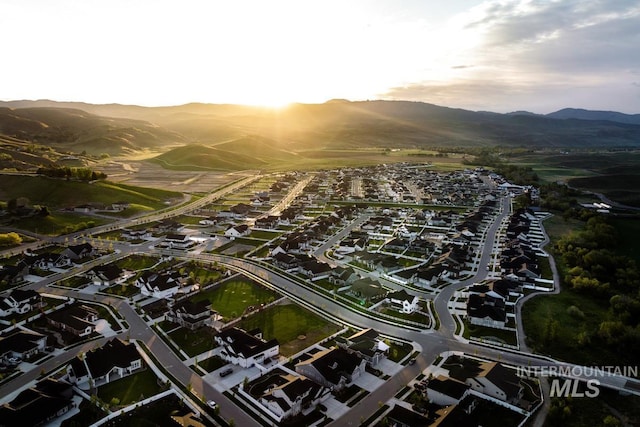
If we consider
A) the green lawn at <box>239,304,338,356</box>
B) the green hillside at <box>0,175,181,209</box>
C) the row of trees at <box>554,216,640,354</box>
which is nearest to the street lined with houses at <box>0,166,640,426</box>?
the green lawn at <box>239,304,338,356</box>

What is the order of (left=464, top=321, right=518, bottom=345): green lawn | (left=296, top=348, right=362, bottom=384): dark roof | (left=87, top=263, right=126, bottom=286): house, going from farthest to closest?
(left=87, top=263, right=126, bottom=286): house < (left=464, top=321, right=518, bottom=345): green lawn < (left=296, top=348, right=362, bottom=384): dark roof

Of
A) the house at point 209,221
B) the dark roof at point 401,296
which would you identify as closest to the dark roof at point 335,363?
the dark roof at point 401,296

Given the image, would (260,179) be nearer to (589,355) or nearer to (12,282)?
(12,282)

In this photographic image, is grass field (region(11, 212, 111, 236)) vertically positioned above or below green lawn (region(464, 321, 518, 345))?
below

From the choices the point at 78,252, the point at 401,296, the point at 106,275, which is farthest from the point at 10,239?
the point at 401,296

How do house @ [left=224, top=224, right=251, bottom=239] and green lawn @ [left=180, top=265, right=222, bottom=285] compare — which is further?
house @ [left=224, top=224, right=251, bottom=239]

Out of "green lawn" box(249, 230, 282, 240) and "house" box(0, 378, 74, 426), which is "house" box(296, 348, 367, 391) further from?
"green lawn" box(249, 230, 282, 240)
